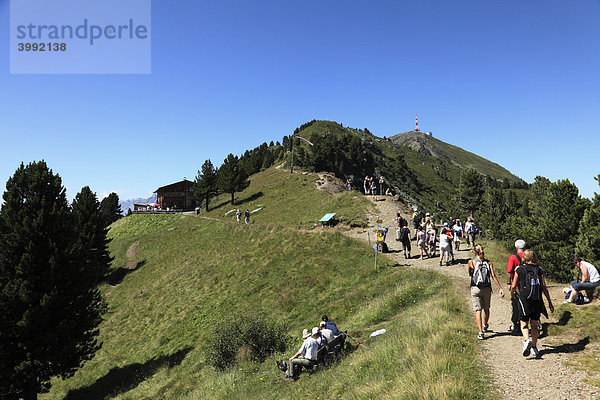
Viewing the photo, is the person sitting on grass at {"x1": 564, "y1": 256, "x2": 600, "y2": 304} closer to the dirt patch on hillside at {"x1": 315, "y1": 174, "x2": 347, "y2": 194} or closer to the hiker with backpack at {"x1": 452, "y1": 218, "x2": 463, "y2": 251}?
the hiker with backpack at {"x1": 452, "y1": 218, "x2": 463, "y2": 251}

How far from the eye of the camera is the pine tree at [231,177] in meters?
56.9

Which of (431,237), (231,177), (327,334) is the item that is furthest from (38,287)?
(231,177)

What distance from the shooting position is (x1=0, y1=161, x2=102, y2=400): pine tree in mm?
15211

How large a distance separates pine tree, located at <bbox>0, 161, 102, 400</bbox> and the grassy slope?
3660 mm

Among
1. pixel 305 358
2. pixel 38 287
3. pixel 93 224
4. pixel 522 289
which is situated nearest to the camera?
pixel 522 289

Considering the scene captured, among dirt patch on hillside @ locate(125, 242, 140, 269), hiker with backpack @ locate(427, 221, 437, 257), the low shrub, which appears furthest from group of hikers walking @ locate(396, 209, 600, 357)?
dirt patch on hillside @ locate(125, 242, 140, 269)

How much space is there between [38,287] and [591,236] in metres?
32.1

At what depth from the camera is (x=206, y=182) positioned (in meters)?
60.5

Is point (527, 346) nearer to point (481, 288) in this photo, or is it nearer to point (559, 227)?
point (481, 288)

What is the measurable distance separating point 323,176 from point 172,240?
92.6ft

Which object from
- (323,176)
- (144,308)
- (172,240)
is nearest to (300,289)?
(144,308)

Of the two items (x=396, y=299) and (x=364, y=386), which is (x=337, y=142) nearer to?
(x=396, y=299)

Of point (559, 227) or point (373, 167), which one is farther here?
point (373, 167)

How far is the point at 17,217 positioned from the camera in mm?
16375
